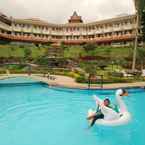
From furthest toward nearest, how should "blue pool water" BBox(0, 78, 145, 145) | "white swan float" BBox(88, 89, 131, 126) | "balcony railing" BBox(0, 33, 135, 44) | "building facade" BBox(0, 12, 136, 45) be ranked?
"building facade" BBox(0, 12, 136, 45)
"balcony railing" BBox(0, 33, 135, 44)
"white swan float" BBox(88, 89, 131, 126)
"blue pool water" BBox(0, 78, 145, 145)

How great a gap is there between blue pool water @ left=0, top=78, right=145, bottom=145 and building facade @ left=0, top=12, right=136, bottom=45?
135 feet

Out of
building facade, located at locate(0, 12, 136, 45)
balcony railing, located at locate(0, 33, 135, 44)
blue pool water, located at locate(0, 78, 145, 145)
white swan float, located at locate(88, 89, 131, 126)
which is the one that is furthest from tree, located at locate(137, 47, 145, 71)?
white swan float, located at locate(88, 89, 131, 126)

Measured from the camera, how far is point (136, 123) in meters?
12.0

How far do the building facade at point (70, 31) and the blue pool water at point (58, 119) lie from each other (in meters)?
41.1

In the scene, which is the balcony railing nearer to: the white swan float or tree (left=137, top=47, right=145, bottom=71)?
tree (left=137, top=47, right=145, bottom=71)

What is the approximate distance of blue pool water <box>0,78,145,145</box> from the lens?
9.92 metres

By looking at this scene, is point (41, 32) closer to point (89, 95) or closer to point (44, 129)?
point (89, 95)

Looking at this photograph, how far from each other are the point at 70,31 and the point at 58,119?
62338 millimetres

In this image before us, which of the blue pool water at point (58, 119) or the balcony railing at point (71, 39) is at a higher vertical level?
the balcony railing at point (71, 39)

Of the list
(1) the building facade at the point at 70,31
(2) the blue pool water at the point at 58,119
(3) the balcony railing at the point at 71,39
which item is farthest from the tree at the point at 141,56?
(1) the building facade at the point at 70,31

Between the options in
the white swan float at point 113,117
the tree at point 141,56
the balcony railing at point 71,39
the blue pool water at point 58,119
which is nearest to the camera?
the blue pool water at point 58,119

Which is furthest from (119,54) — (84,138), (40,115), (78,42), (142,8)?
(84,138)

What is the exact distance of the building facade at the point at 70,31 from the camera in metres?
62.1

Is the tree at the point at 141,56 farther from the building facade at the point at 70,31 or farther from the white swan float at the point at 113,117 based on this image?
the white swan float at the point at 113,117
